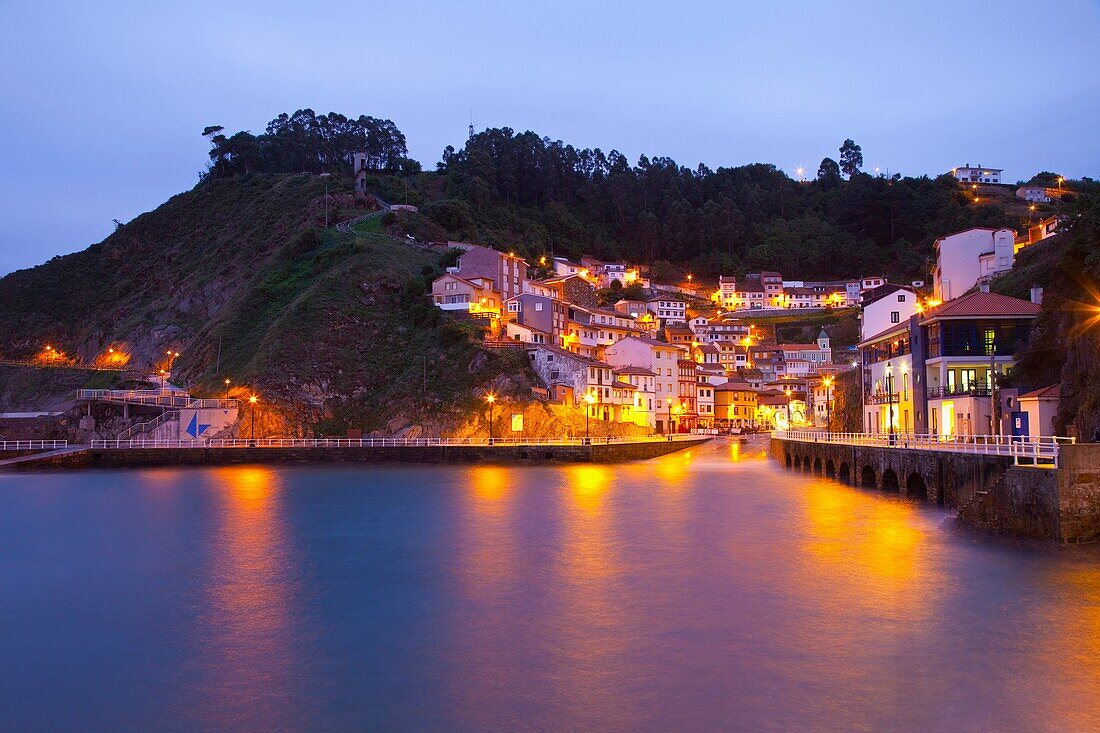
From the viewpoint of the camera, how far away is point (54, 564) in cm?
2748

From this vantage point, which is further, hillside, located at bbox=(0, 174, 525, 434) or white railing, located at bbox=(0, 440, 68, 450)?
hillside, located at bbox=(0, 174, 525, 434)

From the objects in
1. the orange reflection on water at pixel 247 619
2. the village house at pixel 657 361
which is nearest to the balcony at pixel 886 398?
the village house at pixel 657 361

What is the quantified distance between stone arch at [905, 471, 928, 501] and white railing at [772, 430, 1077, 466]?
4.88ft

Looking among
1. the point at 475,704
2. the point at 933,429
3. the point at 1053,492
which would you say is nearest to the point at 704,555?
the point at 1053,492

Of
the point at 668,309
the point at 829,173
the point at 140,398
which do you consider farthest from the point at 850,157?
the point at 140,398

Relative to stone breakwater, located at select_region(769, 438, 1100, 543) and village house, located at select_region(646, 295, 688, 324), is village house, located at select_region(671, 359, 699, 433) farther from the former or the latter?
stone breakwater, located at select_region(769, 438, 1100, 543)

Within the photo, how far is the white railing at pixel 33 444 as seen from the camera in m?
65.6

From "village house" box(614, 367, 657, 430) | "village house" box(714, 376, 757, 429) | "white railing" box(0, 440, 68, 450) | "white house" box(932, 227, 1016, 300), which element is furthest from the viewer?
"village house" box(714, 376, 757, 429)

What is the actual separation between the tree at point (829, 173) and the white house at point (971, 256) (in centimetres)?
10344

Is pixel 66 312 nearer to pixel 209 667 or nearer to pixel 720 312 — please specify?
pixel 720 312

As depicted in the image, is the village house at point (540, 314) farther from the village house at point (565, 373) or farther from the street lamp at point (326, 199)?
the street lamp at point (326, 199)

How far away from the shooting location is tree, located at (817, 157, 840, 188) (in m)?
174

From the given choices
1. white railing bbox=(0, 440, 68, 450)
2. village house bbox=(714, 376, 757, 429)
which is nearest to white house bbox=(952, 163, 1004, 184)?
village house bbox=(714, 376, 757, 429)

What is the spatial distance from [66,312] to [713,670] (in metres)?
120
